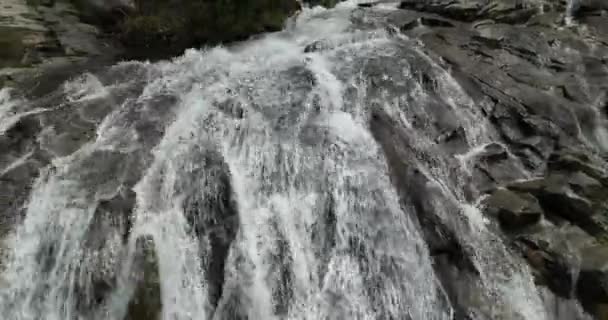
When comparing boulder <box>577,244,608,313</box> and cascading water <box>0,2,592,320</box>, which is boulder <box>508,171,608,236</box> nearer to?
boulder <box>577,244,608,313</box>

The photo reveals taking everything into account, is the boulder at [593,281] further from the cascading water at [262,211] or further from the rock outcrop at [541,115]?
the cascading water at [262,211]

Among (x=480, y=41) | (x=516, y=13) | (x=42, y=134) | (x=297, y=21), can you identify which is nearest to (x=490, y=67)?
(x=480, y=41)

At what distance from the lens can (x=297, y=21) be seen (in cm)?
1730

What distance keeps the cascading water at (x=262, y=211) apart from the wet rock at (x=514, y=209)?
1.05 ft

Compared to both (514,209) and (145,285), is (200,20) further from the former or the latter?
(514,209)

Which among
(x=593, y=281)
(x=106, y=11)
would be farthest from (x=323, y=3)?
(x=593, y=281)

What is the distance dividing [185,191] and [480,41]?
8614 millimetres

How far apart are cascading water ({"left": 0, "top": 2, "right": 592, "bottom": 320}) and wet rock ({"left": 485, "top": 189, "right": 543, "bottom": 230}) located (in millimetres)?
320

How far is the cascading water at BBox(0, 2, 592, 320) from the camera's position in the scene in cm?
912

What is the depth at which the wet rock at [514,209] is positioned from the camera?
33.0 ft

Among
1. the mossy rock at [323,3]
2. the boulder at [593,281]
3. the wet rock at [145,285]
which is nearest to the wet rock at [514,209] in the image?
the boulder at [593,281]

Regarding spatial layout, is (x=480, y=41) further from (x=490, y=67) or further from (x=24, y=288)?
(x=24, y=288)

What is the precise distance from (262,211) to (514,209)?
4.35 metres

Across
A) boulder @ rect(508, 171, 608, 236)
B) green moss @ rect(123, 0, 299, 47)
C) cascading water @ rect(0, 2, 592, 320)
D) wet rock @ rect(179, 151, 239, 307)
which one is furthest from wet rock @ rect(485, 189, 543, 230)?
green moss @ rect(123, 0, 299, 47)
